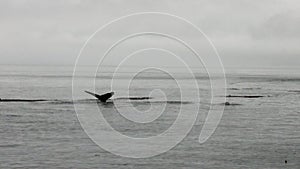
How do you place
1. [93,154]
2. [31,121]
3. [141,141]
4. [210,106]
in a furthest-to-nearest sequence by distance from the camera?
[210,106], [31,121], [141,141], [93,154]

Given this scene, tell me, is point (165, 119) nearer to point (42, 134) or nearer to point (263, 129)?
point (263, 129)

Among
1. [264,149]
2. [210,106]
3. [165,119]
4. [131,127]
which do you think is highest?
[210,106]

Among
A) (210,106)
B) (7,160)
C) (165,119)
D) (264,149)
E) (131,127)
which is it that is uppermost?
(210,106)

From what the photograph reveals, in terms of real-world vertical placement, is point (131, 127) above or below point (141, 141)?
above

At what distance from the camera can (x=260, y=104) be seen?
9131 centimetres

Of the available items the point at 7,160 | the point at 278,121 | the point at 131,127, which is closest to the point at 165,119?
the point at 131,127

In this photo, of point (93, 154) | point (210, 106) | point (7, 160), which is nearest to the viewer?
point (7, 160)

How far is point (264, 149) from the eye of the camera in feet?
152

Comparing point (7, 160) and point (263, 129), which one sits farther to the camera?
point (263, 129)

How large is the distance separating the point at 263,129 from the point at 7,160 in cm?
2921

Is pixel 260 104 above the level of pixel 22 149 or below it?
above

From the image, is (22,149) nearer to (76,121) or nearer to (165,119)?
(76,121)

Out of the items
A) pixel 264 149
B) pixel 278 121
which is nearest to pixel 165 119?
pixel 278 121

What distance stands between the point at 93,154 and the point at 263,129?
22.9 metres
